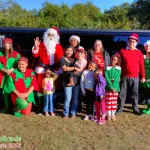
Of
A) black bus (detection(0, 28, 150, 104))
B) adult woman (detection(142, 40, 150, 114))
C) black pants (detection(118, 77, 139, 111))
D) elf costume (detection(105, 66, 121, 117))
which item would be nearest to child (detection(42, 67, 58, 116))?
black bus (detection(0, 28, 150, 104))

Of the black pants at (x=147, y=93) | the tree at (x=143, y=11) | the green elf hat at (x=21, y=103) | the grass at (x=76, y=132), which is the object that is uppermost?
the tree at (x=143, y=11)

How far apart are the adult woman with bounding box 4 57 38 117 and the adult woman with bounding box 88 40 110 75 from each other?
106 centimetres

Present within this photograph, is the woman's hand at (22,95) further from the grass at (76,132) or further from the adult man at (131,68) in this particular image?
the adult man at (131,68)

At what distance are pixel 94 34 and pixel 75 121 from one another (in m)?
1.57

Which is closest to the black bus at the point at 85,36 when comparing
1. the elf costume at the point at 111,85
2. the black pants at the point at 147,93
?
the elf costume at the point at 111,85

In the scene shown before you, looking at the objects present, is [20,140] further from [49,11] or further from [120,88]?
[49,11]

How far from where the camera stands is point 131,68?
15.8 ft

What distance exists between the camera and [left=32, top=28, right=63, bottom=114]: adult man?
16.1 ft

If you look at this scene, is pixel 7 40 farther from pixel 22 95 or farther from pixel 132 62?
pixel 132 62

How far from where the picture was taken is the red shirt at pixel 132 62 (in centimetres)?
480

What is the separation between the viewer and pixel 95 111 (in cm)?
486

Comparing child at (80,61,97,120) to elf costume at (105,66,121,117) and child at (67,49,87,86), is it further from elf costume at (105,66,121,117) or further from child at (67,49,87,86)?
elf costume at (105,66,121,117)

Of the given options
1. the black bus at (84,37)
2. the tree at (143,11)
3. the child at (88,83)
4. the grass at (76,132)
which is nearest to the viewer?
the grass at (76,132)

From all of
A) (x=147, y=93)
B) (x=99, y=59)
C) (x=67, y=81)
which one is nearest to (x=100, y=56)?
(x=99, y=59)
